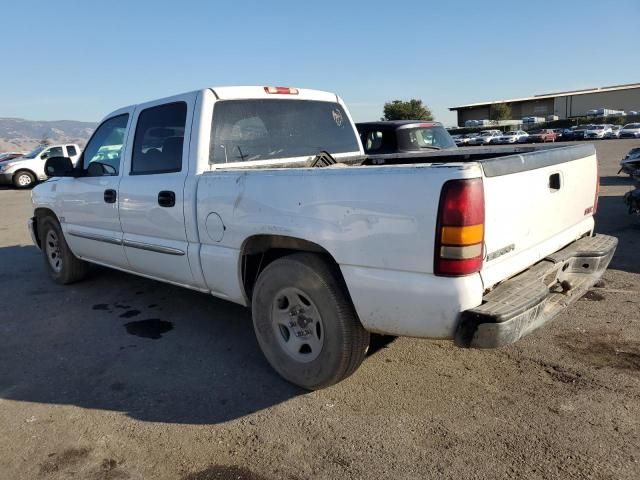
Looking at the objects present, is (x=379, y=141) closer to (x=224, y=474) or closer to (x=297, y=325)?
(x=297, y=325)

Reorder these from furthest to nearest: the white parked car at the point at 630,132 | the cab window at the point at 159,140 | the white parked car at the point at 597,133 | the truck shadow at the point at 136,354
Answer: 1. the white parked car at the point at 597,133
2. the white parked car at the point at 630,132
3. the cab window at the point at 159,140
4. the truck shadow at the point at 136,354

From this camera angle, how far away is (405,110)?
2403 inches

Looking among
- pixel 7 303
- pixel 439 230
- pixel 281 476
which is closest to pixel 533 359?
pixel 439 230

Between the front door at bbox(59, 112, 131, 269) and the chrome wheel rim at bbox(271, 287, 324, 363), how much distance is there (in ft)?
6.78

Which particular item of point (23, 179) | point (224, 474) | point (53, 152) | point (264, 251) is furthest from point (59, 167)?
point (23, 179)

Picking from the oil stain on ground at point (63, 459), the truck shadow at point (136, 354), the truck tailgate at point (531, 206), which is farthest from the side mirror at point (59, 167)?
the truck tailgate at point (531, 206)

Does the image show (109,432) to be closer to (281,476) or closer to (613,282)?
(281,476)

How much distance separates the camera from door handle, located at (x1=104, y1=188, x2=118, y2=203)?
4734mm

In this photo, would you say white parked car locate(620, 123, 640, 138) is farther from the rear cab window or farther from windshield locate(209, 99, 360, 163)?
windshield locate(209, 99, 360, 163)

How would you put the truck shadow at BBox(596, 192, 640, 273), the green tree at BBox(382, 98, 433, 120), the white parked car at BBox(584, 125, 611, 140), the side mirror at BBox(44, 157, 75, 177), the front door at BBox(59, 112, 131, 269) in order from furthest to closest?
the green tree at BBox(382, 98, 433, 120), the white parked car at BBox(584, 125, 611, 140), the truck shadow at BBox(596, 192, 640, 273), the side mirror at BBox(44, 157, 75, 177), the front door at BBox(59, 112, 131, 269)

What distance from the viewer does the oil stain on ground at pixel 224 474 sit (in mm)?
2625

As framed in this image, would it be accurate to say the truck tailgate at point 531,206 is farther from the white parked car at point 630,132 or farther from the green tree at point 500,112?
the green tree at point 500,112

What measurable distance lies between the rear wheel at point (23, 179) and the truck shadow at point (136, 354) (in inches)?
678

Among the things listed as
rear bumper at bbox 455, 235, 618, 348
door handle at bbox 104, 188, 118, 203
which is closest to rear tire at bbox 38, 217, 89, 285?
door handle at bbox 104, 188, 118, 203
